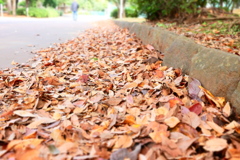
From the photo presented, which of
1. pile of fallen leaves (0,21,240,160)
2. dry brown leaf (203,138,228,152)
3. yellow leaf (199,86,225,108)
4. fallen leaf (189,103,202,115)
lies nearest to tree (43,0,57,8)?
pile of fallen leaves (0,21,240,160)

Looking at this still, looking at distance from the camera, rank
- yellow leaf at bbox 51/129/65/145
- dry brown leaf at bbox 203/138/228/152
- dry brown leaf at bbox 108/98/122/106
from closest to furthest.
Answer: dry brown leaf at bbox 203/138/228/152 → yellow leaf at bbox 51/129/65/145 → dry brown leaf at bbox 108/98/122/106

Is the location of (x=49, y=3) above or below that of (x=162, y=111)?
above

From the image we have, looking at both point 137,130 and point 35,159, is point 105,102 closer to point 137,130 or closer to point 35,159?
point 137,130

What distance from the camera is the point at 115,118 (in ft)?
5.11

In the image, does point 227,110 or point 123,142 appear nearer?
point 123,142

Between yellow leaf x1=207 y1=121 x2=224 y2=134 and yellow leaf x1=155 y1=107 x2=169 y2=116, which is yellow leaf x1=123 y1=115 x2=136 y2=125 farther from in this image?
yellow leaf x1=207 y1=121 x2=224 y2=134

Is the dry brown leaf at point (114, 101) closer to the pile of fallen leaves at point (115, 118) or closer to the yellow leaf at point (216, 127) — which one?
the pile of fallen leaves at point (115, 118)

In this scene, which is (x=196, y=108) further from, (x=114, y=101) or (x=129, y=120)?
(x=114, y=101)

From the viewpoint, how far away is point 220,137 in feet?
4.29

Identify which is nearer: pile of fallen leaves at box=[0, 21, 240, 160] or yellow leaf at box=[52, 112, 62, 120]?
pile of fallen leaves at box=[0, 21, 240, 160]

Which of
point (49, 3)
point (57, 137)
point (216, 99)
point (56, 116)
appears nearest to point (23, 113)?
point (56, 116)

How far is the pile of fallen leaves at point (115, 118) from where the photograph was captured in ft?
3.96

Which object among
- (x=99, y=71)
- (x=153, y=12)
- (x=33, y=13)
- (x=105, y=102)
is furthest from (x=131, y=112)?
(x=33, y=13)

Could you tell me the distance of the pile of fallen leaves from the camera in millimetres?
1208
